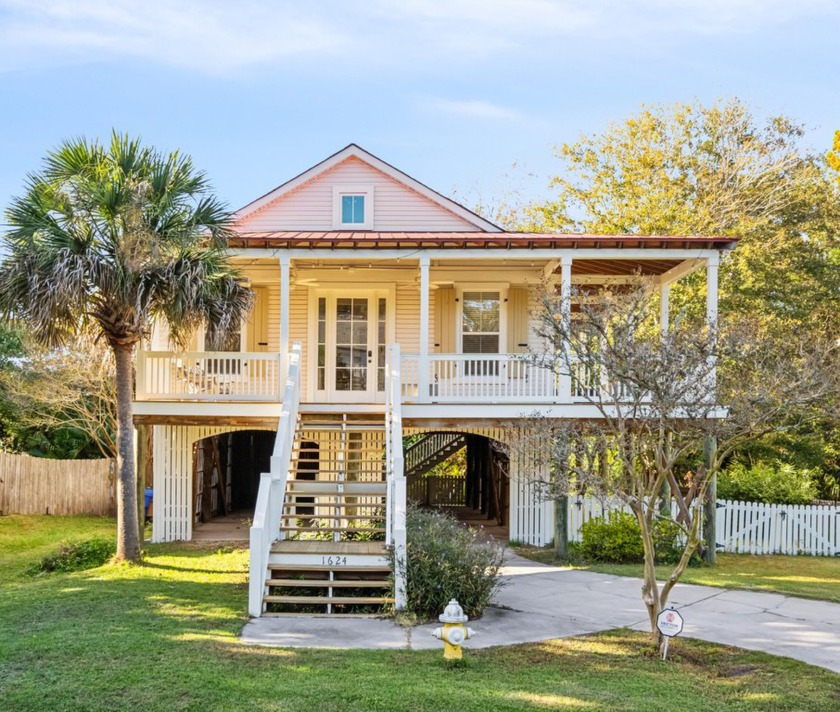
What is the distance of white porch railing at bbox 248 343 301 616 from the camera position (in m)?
8.98

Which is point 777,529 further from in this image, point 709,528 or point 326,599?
point 326,599

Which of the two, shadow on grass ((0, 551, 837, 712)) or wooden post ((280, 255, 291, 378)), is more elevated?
wooden post ((280, 255, 291, 378))

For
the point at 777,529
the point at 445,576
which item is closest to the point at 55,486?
the point at 445,576

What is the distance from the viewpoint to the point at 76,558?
1258cm

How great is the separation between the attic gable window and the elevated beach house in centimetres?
3

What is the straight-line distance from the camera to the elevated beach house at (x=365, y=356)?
43.3 ft

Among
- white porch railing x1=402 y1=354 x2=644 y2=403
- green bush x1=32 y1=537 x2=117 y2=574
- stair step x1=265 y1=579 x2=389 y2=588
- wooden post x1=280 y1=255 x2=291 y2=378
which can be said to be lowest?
green bush x1=32 y1=537 x2=117 y2=574

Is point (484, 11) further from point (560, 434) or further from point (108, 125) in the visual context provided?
point (560, 434)

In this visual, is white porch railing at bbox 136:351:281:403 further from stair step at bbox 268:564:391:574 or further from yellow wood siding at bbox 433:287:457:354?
stair step at bbox 268:564:391:574

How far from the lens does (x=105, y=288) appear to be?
37.3 feet

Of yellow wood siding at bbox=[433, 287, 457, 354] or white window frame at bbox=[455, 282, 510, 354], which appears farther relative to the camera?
yellow wood siding at bbox=[433, 287, 457, 354]

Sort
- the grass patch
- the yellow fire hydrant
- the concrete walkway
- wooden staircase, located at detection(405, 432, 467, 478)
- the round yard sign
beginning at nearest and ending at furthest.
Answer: the yellow fire hydrant
the round yard sign
the concrete walkway
the grass patch
wooden staircase, located at detection(405, 432, 467, 478)

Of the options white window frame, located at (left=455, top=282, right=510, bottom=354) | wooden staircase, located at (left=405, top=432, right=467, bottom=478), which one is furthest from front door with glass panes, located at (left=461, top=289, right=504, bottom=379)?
wooden staircase, located at (left=405, top=432, right=467, bottom=478)

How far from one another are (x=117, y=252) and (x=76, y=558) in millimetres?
4965
